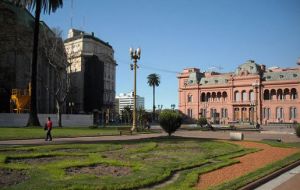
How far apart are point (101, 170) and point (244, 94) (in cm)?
11823

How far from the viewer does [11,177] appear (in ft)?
35.0

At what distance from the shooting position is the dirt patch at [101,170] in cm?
1207

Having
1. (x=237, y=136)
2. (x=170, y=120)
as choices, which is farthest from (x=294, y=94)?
(x=170, y=120)

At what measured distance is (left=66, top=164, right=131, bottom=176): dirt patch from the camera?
12068mm

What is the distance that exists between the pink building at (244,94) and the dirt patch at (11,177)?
9921cm

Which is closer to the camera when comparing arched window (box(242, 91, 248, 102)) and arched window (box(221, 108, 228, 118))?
arched window (box(242, 91, 248, 102))

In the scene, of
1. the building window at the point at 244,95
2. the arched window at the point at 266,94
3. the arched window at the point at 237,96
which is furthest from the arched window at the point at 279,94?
the arched window at the point at 237,96

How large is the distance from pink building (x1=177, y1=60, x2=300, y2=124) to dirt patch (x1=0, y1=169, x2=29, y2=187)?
99.2 m

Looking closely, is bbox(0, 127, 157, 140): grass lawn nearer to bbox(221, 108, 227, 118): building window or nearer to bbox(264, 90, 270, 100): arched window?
bbox(264, 90, 270, 100): arched window

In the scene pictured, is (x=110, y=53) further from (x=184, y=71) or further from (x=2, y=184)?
(x=2, y=184)

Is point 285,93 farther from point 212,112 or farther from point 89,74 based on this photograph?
point 89,74

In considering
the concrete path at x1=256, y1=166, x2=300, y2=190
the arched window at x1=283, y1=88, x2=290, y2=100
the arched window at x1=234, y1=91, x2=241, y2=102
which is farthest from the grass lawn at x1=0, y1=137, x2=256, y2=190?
the arched window at x1=234, y1=91, x2=241, y2=102

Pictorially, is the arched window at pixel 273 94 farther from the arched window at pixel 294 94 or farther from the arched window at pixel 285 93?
the arched window at pixel 294 94

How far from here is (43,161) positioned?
14.4 metres
